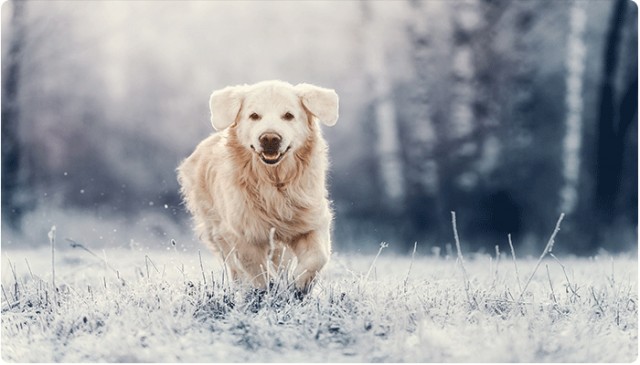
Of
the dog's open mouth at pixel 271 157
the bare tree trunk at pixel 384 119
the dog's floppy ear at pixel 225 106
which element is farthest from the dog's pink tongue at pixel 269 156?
the bare tree trunk at pixel 384 119

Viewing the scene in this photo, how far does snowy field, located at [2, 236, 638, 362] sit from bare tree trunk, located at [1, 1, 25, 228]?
4.58 feet

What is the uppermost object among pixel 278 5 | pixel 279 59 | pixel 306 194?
pixel 278 5

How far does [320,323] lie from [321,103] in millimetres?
1353

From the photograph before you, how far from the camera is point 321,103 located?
410cm

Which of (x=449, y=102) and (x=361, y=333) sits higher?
A: (x=449, y=102)

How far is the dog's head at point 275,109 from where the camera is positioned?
13.0ft

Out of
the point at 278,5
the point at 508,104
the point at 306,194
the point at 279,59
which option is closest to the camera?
the point at 306,194

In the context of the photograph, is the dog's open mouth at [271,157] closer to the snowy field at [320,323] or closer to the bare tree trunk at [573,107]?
the snowy field at [320,323]

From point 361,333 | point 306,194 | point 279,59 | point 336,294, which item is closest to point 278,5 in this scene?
point 279,59

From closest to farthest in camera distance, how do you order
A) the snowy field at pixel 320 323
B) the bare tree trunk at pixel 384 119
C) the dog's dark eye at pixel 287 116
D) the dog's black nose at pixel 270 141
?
the snowy field at pixel 320 323 < the dog's black nose at pixel 270 141 < the dog's dark eye at pixel 287 116 < the bare tree trunk at pixel 384 119

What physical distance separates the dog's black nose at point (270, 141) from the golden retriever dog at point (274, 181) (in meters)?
0.17

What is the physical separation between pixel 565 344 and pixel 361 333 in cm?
92

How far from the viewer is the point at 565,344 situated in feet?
10.5

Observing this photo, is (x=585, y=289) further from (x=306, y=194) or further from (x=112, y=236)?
(x=112, y=236)
